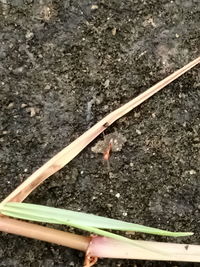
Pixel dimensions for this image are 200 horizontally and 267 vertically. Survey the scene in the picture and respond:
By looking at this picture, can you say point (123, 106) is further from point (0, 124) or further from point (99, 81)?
point (0, 124)

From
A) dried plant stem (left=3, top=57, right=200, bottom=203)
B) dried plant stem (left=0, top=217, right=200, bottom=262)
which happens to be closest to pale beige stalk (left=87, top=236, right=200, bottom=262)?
dried plant stem (left=0, top=217, right=200, bottom=262)

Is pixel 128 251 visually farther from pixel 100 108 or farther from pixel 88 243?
pixel 100 108

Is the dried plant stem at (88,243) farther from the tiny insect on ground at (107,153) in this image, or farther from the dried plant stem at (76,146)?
the tiny insect on ground at (107,153)

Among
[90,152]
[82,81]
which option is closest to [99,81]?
[82,81]

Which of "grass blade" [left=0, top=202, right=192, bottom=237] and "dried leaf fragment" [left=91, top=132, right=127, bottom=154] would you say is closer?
"grass blade" [left=0, top=202, right=192, bottom=237]

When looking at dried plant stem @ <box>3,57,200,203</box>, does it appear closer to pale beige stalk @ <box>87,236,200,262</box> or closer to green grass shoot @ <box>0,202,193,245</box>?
green grass shoot @ <box>0,202,193,245</box>

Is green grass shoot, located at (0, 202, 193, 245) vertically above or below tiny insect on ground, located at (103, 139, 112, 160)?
below

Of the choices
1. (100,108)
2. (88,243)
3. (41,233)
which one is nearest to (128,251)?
(88,243)

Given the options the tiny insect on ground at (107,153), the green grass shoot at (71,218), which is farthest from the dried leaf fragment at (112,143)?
the green grass shoot at (71,218)
